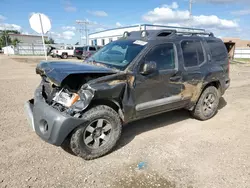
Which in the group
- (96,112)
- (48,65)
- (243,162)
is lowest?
(243,162)

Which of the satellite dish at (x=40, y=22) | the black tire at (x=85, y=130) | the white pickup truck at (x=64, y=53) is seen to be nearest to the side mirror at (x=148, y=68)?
the black tire at (x=85, y=130)

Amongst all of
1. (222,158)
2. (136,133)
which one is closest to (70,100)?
(136,133)

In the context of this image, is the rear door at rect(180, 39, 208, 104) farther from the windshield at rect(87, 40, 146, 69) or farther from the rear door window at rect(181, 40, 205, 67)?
the windshield at rect(87, 40, 146, 69)

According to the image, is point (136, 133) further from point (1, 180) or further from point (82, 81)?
point (1, 180)

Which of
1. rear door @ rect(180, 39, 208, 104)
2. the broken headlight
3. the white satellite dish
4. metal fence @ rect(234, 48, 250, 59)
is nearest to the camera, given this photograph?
the broken headlight

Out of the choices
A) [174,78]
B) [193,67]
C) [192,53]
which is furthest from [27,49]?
[174,78]

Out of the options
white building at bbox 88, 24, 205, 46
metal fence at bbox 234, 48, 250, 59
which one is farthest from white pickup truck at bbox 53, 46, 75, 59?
metal fence at bbox 234, 48, 250, 59

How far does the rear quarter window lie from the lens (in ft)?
15.5

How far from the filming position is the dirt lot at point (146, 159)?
267 centimetres

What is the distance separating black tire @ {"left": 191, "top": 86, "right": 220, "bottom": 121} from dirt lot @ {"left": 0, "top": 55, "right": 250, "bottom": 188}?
21 centimetres

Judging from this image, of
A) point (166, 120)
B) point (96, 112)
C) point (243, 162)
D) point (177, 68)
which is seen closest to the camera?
point (96, 112)

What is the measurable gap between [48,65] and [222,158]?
3223 mm

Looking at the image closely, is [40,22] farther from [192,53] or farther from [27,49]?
[27,49]

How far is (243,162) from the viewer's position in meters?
3.13
